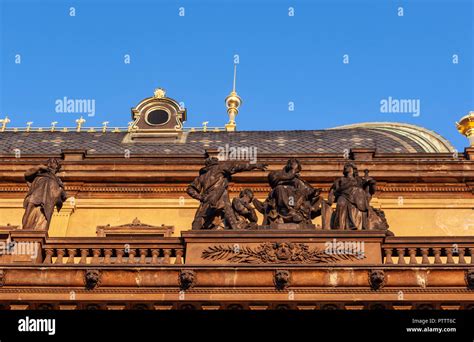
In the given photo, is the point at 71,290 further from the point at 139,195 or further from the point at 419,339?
the point at 139,195

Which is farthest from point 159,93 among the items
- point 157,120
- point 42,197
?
point 42,197

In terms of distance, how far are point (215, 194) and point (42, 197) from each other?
361 centimetres

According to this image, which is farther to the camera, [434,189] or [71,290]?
[434,189]

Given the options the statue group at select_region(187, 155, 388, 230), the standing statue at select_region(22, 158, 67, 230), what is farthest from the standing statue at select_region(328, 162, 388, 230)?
the standing statue at select_region(22, 158, 67, 230)

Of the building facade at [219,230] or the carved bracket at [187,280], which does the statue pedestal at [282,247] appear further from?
the carved bracket at [187,280]

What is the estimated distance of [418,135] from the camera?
35.0 metres

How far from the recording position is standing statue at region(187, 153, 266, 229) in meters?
23.1

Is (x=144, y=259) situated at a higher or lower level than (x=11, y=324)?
higher

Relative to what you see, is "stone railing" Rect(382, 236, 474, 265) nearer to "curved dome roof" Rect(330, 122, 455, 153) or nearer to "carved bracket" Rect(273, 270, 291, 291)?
"carved bracket" Rect(273, 270, 291, 291)

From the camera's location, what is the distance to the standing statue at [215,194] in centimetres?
2309

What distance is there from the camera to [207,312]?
20.8 meters

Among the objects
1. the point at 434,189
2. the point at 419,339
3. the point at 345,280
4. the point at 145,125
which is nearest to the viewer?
the point at 419,339

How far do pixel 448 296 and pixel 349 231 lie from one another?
234 cm

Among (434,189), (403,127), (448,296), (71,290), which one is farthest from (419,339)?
(403,127)
